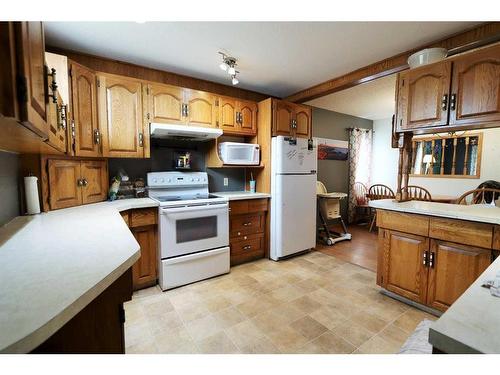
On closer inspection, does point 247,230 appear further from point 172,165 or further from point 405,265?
point 405,265

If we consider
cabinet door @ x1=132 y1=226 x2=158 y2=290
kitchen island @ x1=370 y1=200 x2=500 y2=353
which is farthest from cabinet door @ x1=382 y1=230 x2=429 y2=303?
cabinet door @ x1=132 y1=226 x2=158 y2=290

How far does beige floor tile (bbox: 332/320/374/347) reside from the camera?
5.48ft

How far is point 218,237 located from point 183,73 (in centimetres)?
199

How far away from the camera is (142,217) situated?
2.27 m

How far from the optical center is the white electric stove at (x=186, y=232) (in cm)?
233

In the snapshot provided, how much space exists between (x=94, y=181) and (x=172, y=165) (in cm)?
86

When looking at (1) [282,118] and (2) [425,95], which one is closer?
(2) [425,95]

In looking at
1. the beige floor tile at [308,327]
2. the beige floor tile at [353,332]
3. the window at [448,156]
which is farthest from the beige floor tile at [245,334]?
the window at [448,156]

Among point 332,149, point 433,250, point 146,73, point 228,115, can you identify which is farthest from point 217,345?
point 332,149

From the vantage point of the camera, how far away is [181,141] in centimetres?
299

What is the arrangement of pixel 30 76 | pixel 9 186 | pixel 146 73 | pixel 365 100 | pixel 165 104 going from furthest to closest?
pixel 365 100
pixel 146 73
pixel 165 104
pixel 9 186
pixel 30 76

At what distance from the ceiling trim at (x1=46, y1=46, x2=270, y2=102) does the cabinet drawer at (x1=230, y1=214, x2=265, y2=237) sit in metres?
1.69

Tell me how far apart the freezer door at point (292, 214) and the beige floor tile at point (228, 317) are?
3.87ft

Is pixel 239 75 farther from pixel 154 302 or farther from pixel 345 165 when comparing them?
pixel 345 165
